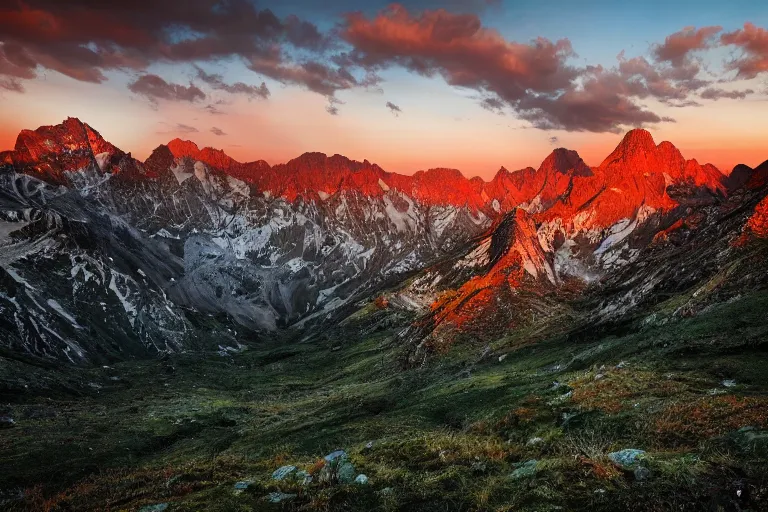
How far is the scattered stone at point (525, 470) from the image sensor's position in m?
17.6

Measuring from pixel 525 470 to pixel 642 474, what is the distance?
14.4ft

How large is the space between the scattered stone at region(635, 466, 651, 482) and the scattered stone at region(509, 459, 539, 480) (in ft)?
12.0

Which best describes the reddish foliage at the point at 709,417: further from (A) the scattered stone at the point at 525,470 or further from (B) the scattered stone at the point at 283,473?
(B) the scattered stone at the point at 283,473

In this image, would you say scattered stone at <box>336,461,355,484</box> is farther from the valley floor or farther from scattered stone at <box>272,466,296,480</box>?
scattered stone at <box>272,466,296,480</box>

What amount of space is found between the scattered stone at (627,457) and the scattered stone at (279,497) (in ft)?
41.8

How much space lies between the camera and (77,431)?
284 ft

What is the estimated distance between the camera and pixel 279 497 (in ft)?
66.1

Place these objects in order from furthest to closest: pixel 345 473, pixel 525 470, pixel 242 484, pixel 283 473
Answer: pixel 283 473, pixel 242 484, pixel 345 473, pixel 525 470

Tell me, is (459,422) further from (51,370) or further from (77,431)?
(51,370)

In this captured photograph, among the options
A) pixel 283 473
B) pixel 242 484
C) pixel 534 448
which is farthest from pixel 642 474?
pixel 242 484

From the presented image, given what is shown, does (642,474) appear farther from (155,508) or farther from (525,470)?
(155,508)

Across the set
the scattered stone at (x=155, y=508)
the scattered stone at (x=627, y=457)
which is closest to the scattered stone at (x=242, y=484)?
the scattered stone at (x=155, y=508)

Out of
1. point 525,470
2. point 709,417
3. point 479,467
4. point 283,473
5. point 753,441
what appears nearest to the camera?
point 753,441

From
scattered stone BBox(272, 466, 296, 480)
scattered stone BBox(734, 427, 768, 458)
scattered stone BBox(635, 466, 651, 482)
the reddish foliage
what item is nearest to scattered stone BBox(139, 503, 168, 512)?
scattered stone BBox(272, 466, 296, 480)
